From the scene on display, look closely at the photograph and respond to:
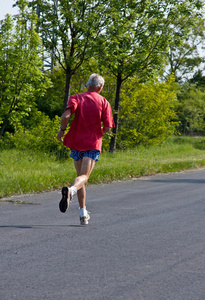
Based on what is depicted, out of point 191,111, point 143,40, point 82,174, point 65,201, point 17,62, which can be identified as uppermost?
point 143,40

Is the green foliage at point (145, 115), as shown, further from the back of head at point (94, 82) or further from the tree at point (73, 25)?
the back of head at point (94, 82)

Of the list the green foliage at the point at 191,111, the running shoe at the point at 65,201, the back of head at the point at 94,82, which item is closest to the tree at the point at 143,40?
the back of head at the point at 94,82

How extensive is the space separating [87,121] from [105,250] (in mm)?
1721

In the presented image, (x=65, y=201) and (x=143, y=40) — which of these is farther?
(x=143, y=40)

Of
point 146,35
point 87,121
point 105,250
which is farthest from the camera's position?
point 146,35

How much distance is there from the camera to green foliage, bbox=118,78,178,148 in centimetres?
1805

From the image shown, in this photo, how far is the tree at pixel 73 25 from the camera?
13109 mm

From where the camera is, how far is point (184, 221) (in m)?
6.18

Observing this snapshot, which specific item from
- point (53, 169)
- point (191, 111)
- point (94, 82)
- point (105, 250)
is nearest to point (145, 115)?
point (53, 169)

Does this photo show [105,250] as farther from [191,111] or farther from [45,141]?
[191,111]

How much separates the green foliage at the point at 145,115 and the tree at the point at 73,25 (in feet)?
14.2

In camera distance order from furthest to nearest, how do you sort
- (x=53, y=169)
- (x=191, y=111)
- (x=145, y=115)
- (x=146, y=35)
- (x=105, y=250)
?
(x=191, y=111), (x=145, y=115), (x=146, y=35), (x=53, y=169), (x=105, y=250)

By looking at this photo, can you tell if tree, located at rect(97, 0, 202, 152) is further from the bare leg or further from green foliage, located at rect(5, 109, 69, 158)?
the bare leg

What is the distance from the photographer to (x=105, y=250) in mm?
4566
